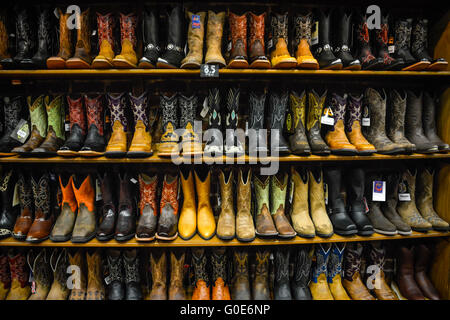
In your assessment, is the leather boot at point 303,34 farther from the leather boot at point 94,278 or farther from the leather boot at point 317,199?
the leather boot at point 94,278

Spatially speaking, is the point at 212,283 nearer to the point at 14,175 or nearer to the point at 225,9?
the point at 14,175

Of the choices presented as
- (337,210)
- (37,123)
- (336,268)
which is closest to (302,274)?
(336,268)

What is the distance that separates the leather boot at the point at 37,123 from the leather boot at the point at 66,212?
0.28m

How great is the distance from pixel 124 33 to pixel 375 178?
216cm

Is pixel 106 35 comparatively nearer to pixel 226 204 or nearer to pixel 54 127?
pixel 54 127

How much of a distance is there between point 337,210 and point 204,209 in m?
0.98

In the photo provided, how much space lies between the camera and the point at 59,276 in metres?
1.74

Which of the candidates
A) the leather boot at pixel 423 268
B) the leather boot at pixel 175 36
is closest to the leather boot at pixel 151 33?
the leather boot at pixel 175 36

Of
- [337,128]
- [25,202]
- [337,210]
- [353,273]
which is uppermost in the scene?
[337,128]

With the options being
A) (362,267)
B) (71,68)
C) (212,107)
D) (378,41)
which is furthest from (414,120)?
(71,68)

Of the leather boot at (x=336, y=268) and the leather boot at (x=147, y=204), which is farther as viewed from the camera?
the leather boot at (x=336, y=268)

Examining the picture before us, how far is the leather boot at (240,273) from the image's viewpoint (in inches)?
69.4

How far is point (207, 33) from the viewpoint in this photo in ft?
5.62

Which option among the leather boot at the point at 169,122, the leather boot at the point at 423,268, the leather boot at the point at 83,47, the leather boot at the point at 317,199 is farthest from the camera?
the leather boot at the point at 423,268
